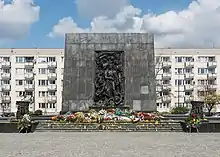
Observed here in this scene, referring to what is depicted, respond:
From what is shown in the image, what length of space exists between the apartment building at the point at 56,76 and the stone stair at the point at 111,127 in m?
56.4

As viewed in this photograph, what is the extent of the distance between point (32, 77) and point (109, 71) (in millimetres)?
54224

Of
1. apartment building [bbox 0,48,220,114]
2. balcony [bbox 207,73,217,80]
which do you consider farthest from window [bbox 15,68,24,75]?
balcony [bbox 207,73,217,80]

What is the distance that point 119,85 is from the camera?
27.0 meters

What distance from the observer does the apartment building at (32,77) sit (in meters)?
78.4

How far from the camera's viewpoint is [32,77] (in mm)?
79188

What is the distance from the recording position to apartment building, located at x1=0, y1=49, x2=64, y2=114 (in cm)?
7844

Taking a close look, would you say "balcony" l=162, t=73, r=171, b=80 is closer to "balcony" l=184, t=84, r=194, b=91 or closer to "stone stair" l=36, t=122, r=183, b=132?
"balcony" l=184, t=84, r=194, b=91

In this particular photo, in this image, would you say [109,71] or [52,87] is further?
[52,87]

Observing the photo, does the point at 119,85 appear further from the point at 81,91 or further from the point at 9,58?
the point at 9,58

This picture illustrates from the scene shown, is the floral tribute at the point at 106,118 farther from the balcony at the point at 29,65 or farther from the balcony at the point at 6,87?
the balcony at the point at 6,87

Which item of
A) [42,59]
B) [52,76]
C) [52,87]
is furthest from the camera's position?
[42,59]

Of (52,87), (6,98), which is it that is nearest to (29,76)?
(52,87)

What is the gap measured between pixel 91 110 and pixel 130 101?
294 centimetres

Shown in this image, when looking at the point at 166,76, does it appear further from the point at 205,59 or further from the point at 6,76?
the point at 6,76
